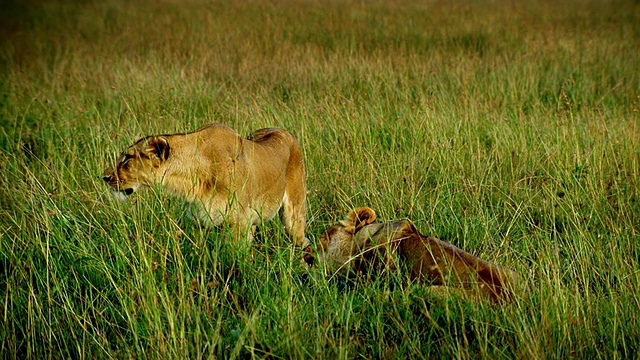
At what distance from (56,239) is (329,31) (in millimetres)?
7777

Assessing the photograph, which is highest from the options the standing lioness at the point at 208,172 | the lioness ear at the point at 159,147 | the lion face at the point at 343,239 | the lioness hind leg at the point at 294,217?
the lioness ear at the point at 159,147

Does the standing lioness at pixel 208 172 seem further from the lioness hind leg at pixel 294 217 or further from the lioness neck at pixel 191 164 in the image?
the lioness hind leg at pixel 294 217

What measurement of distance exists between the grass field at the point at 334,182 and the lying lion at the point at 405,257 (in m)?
0.10

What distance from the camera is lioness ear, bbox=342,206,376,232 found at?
12.1 feet

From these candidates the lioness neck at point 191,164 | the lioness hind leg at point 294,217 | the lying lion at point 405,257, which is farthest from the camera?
the lioness hind leg at point 294,217

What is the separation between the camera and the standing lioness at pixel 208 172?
3572mm

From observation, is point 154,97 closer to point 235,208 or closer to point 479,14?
point 235,208

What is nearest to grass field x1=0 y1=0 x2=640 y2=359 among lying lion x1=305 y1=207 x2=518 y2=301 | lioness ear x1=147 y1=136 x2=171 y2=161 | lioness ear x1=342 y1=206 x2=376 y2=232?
lying lion x1=305 y1=207 x2=518 y2=301

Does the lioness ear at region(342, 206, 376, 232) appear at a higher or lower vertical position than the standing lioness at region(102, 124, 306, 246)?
lower

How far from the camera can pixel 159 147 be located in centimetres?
354

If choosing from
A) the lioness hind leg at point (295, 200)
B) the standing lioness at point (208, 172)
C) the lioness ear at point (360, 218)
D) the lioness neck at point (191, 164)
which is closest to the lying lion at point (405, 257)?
the lioness ear at point (360, 218)

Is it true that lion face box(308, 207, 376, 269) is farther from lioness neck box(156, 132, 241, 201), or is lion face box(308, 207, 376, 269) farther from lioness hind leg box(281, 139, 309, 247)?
lioness neck box(156, 132, 241, 201)

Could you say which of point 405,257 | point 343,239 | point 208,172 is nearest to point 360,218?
point 343,239

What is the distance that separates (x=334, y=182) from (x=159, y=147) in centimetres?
158
